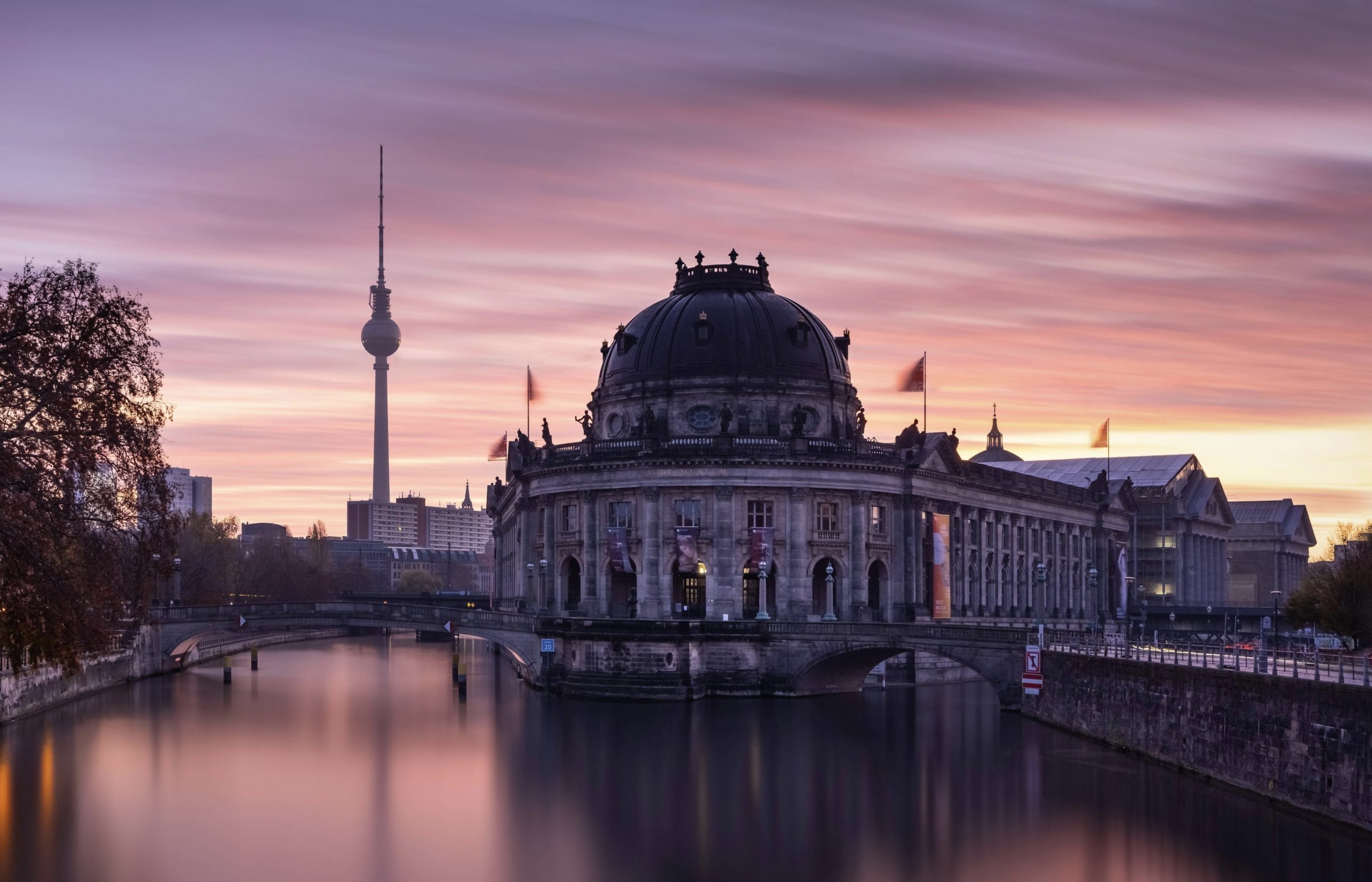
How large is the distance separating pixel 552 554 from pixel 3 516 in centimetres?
8225

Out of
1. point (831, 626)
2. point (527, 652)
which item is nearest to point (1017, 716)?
point (831, 626)

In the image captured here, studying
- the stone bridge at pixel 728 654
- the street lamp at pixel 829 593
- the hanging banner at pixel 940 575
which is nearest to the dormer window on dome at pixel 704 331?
the street lamp at pixel 829 593

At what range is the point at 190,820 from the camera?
52.3 meters

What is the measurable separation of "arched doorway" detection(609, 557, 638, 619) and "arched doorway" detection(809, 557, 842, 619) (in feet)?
44.3

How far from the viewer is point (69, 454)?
36594 mm

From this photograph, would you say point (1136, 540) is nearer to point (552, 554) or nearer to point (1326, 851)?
point (552, 554)

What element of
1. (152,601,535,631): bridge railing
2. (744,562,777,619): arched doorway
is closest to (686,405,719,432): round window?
(744,562,777,619): arched doorway

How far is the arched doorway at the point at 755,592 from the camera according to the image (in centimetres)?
10800

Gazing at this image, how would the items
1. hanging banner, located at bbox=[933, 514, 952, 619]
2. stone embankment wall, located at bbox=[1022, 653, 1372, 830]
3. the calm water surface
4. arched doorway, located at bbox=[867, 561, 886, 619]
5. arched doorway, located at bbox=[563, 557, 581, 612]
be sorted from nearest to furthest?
stone embankment wall, located at bbox=[1022, 653, 1372, 830]
the calm water surface
arched doorway, located at bbox=[867, 561, 886, 619]
hanging banner, located at bbox=[933, 514, 952, 619]
arched doorway, located at bbox=[563, 557, 581, 612]

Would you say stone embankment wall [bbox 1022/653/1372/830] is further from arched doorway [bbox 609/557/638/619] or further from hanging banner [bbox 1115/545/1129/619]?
hanging banner [bbox 1115/545/1129/619]

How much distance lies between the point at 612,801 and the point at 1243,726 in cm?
2359

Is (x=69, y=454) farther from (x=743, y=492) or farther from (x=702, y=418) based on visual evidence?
(x=702, y=418)

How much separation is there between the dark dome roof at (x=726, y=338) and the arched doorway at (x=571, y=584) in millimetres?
15618

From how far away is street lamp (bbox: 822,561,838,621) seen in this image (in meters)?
105
